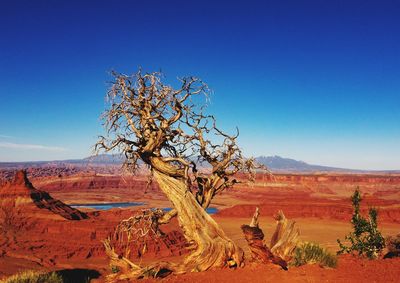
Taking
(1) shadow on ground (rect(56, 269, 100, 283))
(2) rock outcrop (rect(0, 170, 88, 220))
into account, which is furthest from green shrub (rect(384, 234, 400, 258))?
(2) rock outcrop (rect(0, 170, 88, 220))

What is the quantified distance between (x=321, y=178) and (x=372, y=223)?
3864 inches

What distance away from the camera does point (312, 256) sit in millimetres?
10039

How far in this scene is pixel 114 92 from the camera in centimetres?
1007

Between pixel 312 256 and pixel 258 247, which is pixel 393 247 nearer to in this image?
pixel 312 256

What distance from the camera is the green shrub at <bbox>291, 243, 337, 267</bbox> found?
971 cm

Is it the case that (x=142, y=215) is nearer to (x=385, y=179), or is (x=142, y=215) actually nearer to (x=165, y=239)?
(x=165, y=239)

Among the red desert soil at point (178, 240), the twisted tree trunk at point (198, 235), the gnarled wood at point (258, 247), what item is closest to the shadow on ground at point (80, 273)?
the red desert soil at point (178, 240)

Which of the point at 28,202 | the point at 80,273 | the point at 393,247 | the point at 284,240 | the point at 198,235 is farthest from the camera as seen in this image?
the point at 28,202

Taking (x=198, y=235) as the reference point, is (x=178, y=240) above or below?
below

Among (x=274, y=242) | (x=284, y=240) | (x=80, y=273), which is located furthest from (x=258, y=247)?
(x=80, y=273)

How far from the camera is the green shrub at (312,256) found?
31.9 feet

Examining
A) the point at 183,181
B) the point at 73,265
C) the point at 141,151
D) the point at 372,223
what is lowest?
the point at 73,265

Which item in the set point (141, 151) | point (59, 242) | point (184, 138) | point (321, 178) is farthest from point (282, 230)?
point (321, 178)

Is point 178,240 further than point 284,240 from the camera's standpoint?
Yes
